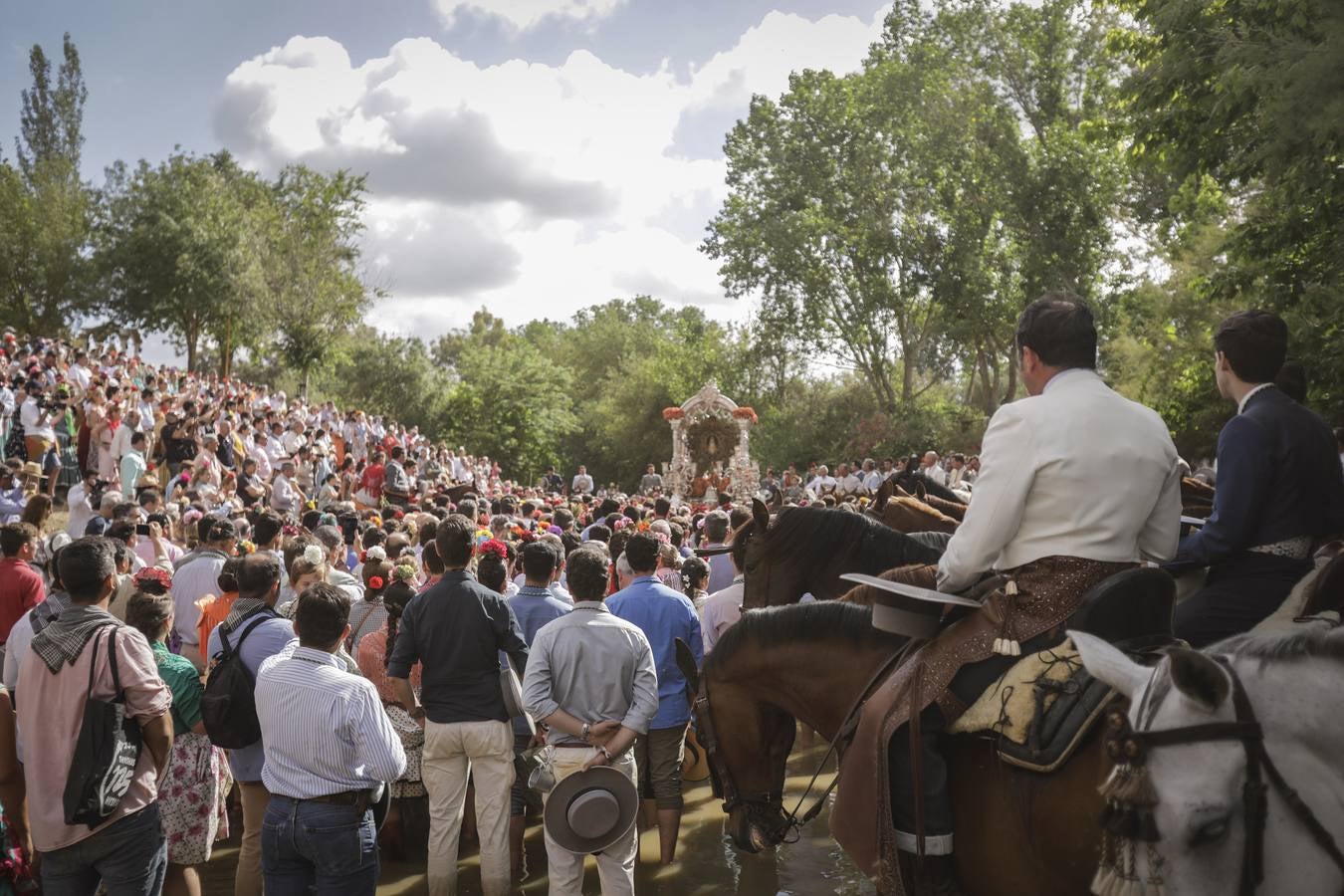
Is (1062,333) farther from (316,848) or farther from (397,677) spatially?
(397,677)

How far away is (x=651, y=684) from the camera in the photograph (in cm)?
548

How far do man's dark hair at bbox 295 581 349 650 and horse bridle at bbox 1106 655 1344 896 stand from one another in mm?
3289

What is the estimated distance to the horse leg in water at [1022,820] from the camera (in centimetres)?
298

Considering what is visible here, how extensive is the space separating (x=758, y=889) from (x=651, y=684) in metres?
1.99

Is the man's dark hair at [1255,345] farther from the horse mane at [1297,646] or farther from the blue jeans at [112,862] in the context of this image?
the blue jeans at [112,862]

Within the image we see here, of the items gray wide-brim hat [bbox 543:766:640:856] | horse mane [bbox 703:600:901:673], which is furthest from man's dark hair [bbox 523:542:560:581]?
horse mane [bbox 703:600:901:673]

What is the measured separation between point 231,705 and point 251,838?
1111mm

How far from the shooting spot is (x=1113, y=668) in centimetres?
248

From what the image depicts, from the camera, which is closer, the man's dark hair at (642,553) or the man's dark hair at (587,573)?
the man's dark hair at (587,573)

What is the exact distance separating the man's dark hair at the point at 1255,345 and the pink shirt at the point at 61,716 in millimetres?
4605

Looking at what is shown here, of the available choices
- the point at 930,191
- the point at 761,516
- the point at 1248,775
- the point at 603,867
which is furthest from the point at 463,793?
the point at 930,191

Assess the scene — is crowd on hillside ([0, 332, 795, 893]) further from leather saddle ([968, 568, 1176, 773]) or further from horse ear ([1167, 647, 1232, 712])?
horse ear ([1167, 647, 1232, 712])

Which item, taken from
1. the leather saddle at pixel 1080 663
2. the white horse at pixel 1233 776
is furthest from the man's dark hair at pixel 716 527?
the white horse at pixel 1233 776

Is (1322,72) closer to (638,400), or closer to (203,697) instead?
(203,697)
